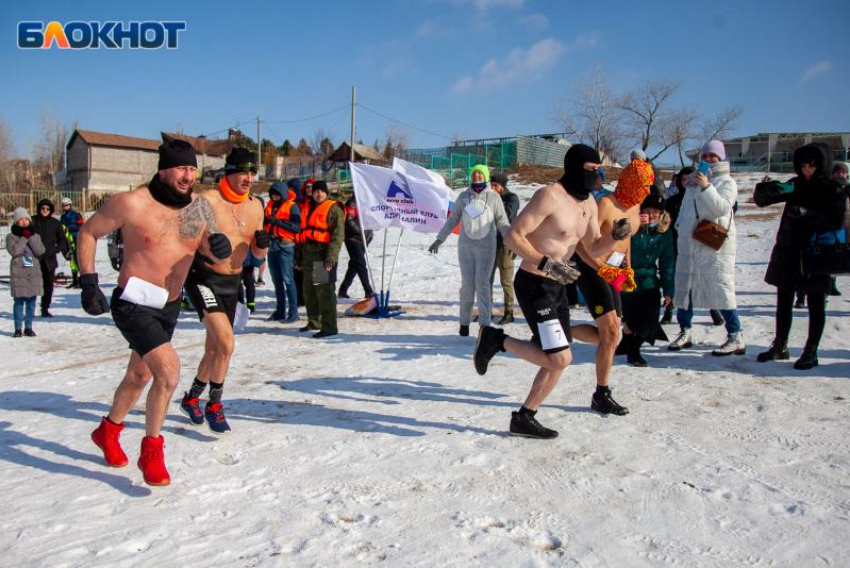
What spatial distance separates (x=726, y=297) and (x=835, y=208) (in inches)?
49.3

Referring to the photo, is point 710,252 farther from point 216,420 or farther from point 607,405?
point 216,420

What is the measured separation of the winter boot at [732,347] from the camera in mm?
6703

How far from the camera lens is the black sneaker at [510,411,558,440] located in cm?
447

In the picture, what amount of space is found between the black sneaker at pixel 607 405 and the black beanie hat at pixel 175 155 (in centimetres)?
335

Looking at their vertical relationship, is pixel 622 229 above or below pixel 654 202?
below

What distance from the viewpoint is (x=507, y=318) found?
898 cm

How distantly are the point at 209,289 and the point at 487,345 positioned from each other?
2056 mm

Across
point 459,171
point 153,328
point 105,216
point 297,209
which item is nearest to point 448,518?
point 153,328

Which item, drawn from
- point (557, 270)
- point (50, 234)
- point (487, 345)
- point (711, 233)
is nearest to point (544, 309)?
point (557, 270)

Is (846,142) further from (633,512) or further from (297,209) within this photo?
(633,512)

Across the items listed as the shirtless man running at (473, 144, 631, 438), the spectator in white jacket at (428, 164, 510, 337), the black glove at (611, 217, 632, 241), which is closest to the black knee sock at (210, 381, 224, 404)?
the shirtless man running at (473, 144, 631, 438)

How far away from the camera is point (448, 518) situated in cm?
334

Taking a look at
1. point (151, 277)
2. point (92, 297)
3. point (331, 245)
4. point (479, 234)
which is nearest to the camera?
point (92, 297)

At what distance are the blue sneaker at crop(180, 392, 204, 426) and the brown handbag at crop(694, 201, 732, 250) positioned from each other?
5039 mm
